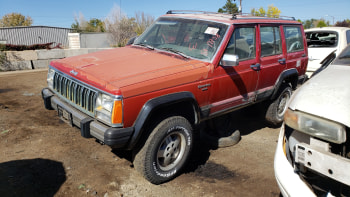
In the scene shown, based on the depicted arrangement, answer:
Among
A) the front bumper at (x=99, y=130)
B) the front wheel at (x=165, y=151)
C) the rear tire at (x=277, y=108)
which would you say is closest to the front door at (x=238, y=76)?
the front wheel at (x=165, y=151)

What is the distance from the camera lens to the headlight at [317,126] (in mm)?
1974

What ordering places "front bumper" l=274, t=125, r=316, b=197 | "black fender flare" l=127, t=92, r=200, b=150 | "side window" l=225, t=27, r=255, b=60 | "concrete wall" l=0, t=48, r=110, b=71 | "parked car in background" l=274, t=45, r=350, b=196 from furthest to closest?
"concrete wall" l=0, t=48, r=110, b=71 < "side window" l=225, t=27, r=255, b=60 < "black fender flare" l=127, t=92, r=200, b=150 < "front bumper" l=274, t=125, r=316, b=197 < "parked car in background" l=274, t=45, r=350, b=196

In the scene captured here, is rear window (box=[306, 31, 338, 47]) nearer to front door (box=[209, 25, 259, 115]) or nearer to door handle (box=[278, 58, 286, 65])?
door handle (box=[278, 58, 286, 65])

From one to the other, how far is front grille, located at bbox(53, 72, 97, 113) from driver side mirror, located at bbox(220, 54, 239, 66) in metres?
1.69

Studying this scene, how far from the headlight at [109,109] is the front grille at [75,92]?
10 centimetres

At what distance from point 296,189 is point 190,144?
5.45 ft

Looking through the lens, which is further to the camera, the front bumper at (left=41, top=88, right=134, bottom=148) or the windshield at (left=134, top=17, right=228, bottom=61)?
the windshield at (left=134, top=17, right=228, bottom=61)

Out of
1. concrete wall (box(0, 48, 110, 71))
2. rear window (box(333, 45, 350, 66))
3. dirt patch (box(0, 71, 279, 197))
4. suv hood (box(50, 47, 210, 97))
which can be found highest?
rear window (box(333, 45, 350, 66))

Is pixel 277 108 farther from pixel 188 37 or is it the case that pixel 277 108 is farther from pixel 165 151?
pixel 165 151

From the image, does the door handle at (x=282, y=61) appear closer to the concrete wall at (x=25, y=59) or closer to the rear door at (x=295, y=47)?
Result: the rear door at (x=295, y=47)

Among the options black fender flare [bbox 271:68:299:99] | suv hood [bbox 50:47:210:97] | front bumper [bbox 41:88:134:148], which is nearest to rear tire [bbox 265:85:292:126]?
black fender flare [bbox 271:68:299:99]

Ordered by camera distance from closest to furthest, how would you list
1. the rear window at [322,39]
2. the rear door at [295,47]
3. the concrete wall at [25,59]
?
1. the rear door at [295,47]
2. the rear window at [322,39]
3. the concrete wall at [25,59]

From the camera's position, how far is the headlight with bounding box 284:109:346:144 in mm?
1974

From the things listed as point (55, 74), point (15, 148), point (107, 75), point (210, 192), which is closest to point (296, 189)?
point (210, 192)
